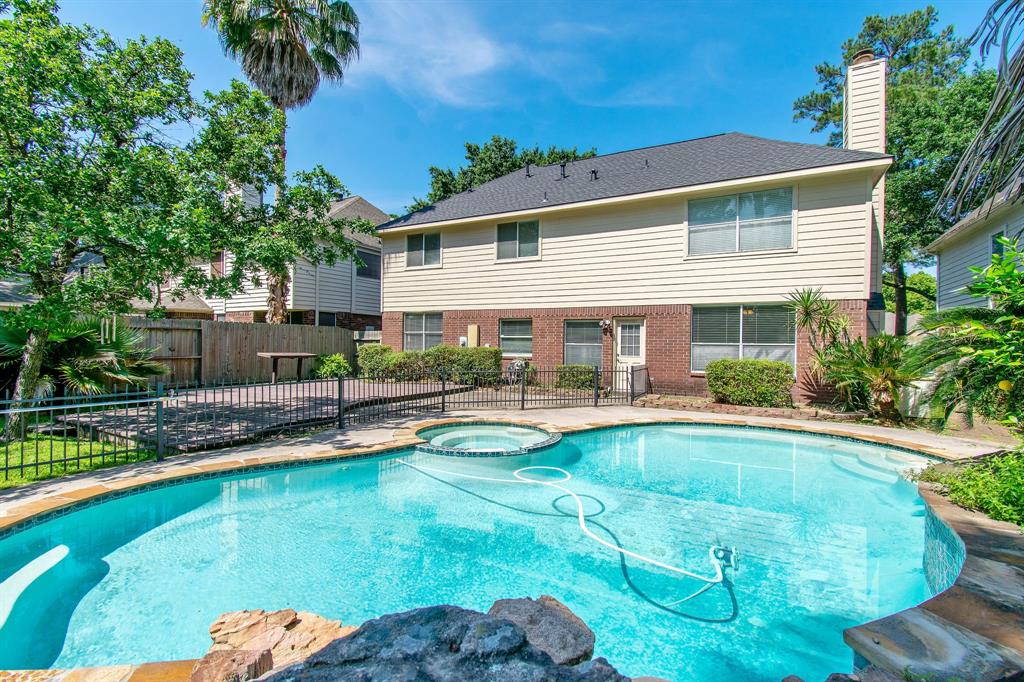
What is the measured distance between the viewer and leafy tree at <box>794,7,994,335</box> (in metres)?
17.4

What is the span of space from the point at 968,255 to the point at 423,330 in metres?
18.6

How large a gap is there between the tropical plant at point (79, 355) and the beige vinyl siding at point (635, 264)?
8939 millimetres

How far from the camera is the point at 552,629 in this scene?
7.13 ft

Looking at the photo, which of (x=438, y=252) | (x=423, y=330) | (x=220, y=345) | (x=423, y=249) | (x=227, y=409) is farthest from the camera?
(x=423, y=330)

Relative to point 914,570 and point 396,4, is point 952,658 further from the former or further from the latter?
point 396,4

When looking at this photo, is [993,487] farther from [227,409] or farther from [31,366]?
[31,366]

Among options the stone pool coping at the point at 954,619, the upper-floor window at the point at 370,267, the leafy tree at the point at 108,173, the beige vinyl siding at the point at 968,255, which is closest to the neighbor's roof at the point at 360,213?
the upper-floor window at the point at 370,267

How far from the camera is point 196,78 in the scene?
27.1 ft

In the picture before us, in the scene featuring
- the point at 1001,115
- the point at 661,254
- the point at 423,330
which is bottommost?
the point at 423,330

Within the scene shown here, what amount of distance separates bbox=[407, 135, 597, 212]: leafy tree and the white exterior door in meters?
16.0

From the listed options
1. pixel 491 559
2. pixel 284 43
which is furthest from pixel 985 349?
pixel 284 43

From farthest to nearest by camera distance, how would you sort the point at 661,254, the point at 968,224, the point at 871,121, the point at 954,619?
the point at 661,254 → the point at 968,224 → the point at 871,121 → the point at 954,619

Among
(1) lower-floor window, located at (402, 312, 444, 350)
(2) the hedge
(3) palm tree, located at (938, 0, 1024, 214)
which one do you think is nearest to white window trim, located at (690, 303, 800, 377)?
(2) the hedge

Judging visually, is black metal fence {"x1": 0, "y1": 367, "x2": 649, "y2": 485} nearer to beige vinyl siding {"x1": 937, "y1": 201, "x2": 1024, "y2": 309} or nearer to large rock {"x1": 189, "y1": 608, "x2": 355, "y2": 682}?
large rock {"x1": 189, "y1": 608, "x2": 355, "y2": 682}
